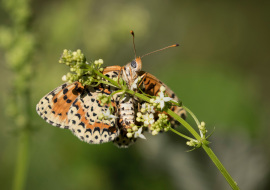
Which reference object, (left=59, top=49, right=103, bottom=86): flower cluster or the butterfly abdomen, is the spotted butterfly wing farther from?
(left=59, top=49, right=103, bottom=86): flower cluster

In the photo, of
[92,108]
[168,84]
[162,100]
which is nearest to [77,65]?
[162,100]

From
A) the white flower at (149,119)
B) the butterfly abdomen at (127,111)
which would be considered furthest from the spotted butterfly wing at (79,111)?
the white flower at (149,119)

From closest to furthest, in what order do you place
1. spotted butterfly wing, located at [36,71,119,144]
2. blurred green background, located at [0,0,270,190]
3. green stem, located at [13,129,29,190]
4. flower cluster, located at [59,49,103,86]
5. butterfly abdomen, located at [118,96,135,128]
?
flower cluster, located at [59,49,103,86] → butterfly abdomen, located at [118,96,135,128] → spotted butterfly wing, located at [36,71,119,144] → green stem, located at [13,129,29,190] → blurred green background, located at [0,0,270,190]

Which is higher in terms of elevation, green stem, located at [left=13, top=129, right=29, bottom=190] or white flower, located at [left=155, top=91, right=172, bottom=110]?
green stem, located at [left=13, top=129, right=29, bottom=190]

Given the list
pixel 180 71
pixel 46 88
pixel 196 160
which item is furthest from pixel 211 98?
pixel 46 88

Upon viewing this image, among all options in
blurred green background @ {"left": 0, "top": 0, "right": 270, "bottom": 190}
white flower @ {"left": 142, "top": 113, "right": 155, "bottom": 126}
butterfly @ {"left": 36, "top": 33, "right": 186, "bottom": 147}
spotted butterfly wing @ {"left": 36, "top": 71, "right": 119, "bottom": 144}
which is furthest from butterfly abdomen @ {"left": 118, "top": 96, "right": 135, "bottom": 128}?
blurred green background @ {"left": 0, "top": 0, "right": 270, "bottom": 190}

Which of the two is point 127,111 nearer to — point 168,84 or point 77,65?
point 77,65

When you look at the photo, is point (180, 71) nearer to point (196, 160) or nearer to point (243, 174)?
point (196, 160)
